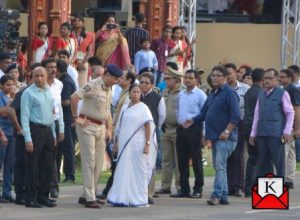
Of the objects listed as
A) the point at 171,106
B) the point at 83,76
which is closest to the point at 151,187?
the point at 171,106

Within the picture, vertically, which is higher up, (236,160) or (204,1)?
(204,1)

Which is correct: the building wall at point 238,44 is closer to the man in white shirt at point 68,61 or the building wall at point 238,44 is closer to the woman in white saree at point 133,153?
the man in white shirt at point 68,61

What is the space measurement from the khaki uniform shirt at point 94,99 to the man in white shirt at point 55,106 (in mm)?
566

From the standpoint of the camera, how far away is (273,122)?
18.5m

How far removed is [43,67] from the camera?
17.4 meters

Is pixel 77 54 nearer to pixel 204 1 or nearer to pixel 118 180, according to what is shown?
pixel 118 180

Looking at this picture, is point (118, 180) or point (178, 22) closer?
point (118, 180)

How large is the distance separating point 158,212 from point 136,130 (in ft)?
4.19

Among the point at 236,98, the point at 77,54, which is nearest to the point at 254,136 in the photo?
the point at 236,98

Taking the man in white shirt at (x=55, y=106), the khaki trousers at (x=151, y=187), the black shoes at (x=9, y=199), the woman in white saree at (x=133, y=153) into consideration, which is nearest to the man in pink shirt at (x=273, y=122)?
the khaki trousers at (x=151, y=187)

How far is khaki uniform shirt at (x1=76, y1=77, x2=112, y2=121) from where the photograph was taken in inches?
675

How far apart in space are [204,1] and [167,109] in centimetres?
1595

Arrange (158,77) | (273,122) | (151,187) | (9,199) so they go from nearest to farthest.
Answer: (9,199) < (151,187) < (273,122) < (158,77)

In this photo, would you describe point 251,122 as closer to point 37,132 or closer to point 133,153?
point 133,153
